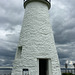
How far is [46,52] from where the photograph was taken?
8938 millimetres

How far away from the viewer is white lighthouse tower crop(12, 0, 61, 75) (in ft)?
28.2

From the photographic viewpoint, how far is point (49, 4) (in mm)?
10742

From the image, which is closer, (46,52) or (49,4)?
(46,52)

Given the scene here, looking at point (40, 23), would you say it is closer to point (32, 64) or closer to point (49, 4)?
point (49, 4)

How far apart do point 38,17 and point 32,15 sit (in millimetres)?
584

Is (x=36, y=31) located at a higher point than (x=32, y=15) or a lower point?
lower

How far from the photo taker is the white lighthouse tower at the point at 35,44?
8.59 meters

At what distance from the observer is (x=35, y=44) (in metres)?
8.97

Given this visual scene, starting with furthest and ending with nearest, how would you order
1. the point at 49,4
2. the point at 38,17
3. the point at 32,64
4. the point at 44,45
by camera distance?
the point at 49,4 < the point at 38,17 < the point at 44,45 < the point at 32,64

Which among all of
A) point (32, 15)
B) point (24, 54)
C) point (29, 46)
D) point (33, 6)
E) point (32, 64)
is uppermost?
point (33, 6)

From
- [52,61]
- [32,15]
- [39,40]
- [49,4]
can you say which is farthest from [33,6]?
[52,61]

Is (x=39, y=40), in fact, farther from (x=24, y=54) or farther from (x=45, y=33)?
(x=24, y=54)

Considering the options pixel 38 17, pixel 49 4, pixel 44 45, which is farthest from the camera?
pixel 49 4

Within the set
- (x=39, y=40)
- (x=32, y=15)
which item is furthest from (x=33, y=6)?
(x=39, y=40)
